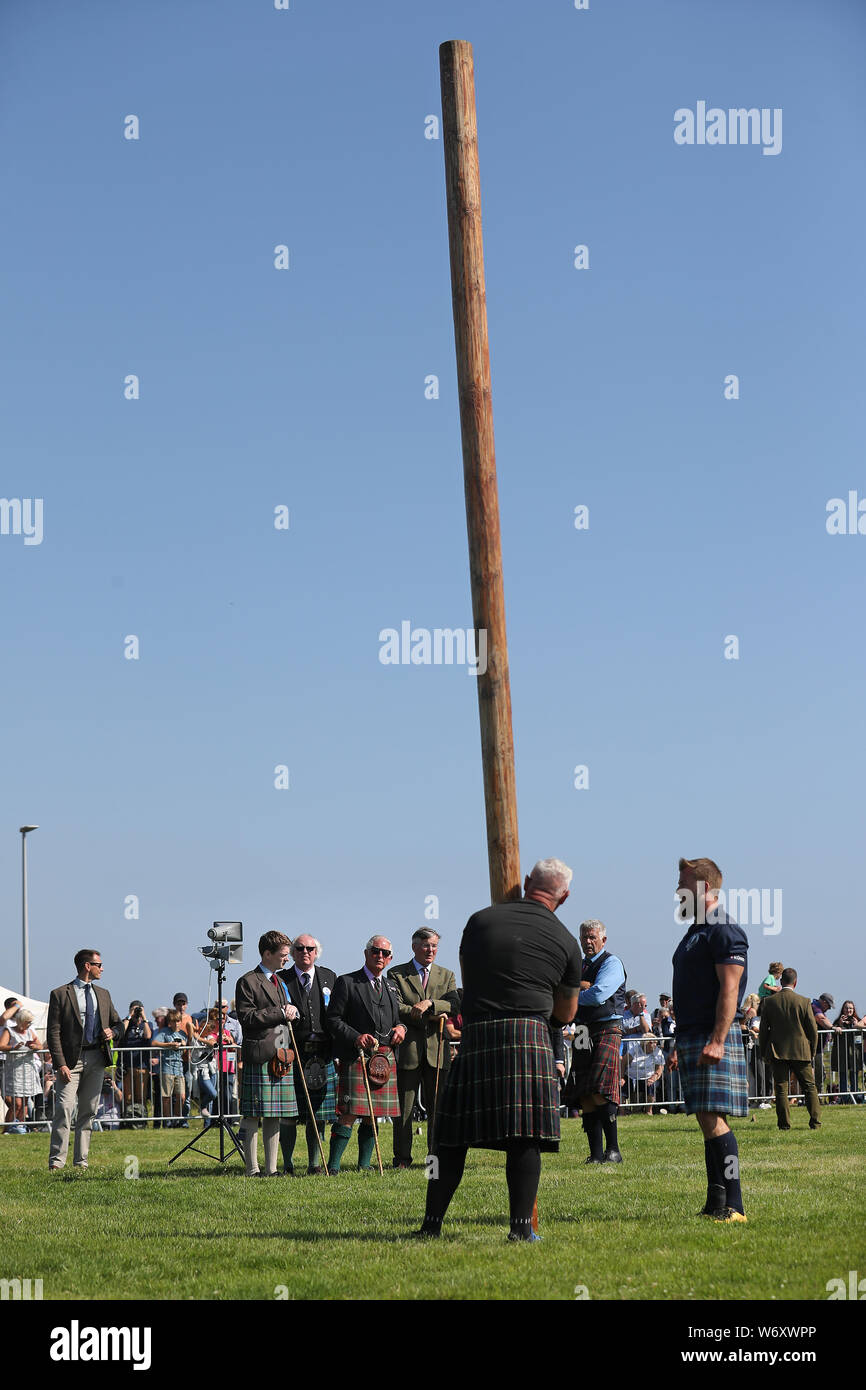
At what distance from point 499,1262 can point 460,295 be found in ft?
15.5

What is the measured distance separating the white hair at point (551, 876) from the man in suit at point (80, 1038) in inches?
224

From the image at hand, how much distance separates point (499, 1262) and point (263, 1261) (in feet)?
3.57

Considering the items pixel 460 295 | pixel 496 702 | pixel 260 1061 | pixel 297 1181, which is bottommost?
pixel 297 1181

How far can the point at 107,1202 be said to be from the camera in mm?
9680

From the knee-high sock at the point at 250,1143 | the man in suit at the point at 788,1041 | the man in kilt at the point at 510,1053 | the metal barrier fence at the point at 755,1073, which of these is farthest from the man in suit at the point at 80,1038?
the metal barrier fence at the point at 755,1073

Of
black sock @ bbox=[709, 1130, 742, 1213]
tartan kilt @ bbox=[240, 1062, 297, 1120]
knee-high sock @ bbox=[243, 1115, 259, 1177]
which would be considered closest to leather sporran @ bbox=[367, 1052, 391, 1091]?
tartan kilt @ bbox=[240, 1062, 297, 1120]

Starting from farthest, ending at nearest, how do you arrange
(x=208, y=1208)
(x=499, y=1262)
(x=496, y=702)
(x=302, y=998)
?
1. (x=302, y=998)
2. (x=208, y=1208)
3. (x=496, y=702)
4. (x=499, y=1262)

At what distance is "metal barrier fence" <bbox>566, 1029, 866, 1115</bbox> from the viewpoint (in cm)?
1855

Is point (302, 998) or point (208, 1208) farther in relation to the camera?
point (302, 998)

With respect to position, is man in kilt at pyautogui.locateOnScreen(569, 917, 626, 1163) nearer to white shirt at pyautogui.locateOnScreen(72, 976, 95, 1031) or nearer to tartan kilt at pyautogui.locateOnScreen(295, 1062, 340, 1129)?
tartan kilt at pyautogui.locateOnScreen(295, 1062, 340, 1129)
